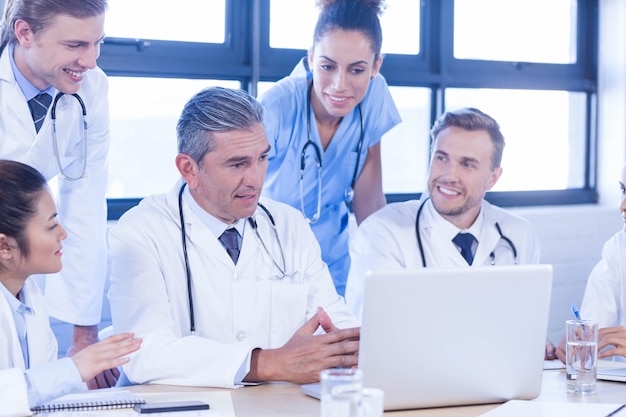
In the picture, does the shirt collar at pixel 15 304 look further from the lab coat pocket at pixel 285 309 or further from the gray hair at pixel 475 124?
the gray hair at pixel 475 124

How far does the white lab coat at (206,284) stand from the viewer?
2.05 metres

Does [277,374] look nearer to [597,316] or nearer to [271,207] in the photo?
[271,207]

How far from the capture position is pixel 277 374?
1.78 meters

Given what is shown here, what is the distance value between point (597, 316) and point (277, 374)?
112cm

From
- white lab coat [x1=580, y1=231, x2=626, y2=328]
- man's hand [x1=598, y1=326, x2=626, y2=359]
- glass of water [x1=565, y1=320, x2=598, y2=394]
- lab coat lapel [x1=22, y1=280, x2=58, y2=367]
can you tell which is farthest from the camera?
white lab coat [x1=580, y1=231, x2=626, y2=328]

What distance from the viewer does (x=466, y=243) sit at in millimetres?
2637

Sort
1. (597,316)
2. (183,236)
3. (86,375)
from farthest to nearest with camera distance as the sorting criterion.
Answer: (597,316) → (183,236) → (86,375)

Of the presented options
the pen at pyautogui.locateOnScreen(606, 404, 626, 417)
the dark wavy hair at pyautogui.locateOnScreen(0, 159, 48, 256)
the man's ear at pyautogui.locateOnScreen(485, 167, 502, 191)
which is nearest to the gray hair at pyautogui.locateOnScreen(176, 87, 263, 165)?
the dark wavy hair at pyautogui.locateOnScreen(0, 159, 48, 256)

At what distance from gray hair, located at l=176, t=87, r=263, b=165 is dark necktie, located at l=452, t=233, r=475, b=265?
77cm

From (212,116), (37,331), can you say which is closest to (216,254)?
(212,116)

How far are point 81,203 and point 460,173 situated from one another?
1.09 meters

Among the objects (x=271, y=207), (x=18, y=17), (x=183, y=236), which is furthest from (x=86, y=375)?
(x=18, y=17)

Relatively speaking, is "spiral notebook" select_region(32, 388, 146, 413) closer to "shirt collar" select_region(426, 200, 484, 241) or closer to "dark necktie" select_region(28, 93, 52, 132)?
"dark necktie" select_region(28, 93, 52, 132)

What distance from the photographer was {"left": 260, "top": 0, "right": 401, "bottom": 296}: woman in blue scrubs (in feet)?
8.68
